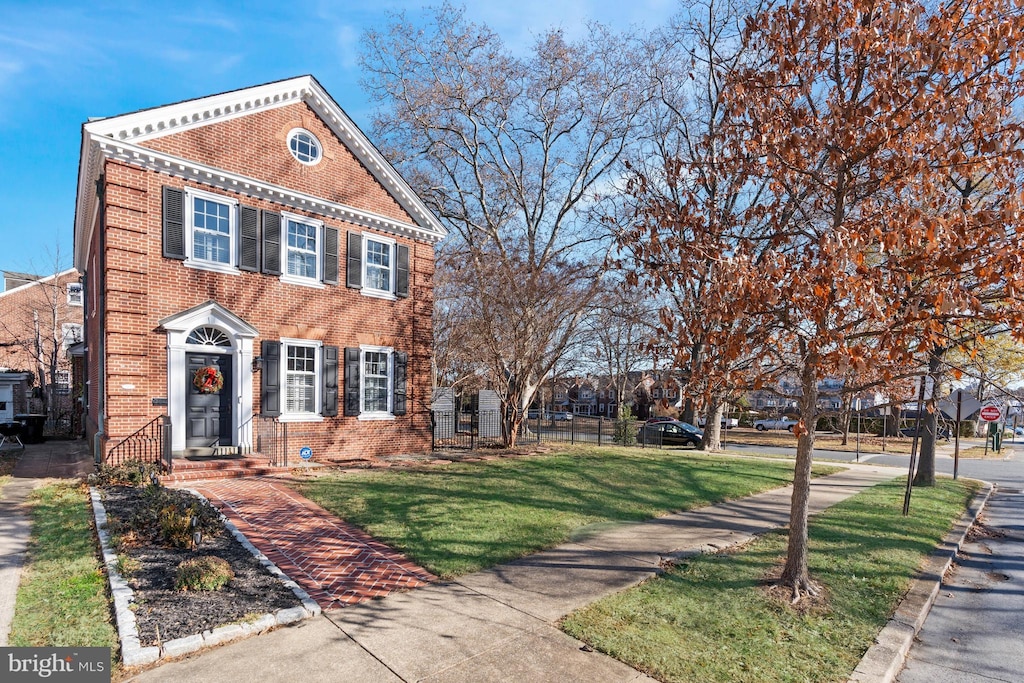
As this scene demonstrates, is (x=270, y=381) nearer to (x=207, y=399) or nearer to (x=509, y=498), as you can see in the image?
(x=207, y=399)

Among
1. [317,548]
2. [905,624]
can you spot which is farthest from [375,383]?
[905,624]

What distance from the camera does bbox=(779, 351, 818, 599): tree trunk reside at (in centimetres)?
590

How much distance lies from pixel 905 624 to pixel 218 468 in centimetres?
1127

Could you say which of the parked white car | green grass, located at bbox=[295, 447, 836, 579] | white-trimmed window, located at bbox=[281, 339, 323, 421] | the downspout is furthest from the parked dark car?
the parked white car

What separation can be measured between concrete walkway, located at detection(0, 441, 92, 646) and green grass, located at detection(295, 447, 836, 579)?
12.0 ft

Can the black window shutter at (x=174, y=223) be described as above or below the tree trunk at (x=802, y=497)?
above

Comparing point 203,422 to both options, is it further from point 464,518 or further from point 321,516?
point 464,518

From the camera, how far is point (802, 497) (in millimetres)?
6133

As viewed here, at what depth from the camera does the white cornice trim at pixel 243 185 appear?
37.6 feet

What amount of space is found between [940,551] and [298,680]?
337 inches

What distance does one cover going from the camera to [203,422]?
40.9ft

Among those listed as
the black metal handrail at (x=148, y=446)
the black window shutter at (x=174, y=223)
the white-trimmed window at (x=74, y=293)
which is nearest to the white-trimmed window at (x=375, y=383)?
the black metal handrail at (x=148, y=446)

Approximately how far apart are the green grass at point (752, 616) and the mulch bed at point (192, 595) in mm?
2837

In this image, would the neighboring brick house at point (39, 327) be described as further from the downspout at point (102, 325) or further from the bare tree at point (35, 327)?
the downspout at point (102, 325)
